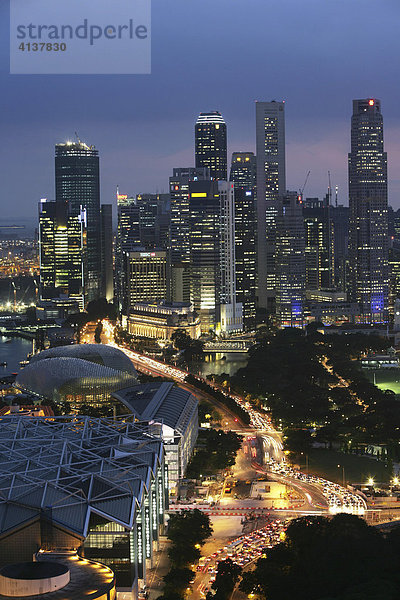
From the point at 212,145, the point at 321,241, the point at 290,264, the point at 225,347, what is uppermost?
the point at 212,145

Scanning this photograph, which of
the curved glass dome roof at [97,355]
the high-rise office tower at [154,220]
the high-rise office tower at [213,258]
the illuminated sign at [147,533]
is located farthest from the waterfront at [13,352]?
the illuminated sign at [147,533]

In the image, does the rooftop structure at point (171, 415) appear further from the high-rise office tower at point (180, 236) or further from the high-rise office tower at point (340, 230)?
the high-rise office tower at point (340, 230)

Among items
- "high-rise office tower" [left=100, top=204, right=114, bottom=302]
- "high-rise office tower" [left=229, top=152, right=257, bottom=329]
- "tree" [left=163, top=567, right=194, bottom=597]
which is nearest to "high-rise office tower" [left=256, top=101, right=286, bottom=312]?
"high-rise office tower" [left=229, top=152, right=257, bottom=329]

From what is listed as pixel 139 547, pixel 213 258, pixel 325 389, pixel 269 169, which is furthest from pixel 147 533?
pixel 269 169

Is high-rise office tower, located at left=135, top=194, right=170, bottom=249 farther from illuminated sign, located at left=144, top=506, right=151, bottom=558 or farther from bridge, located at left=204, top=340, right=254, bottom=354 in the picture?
illuminated sign, located at left=144, top=506, right=151, bottom=558

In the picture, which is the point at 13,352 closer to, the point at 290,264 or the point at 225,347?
the point at 225,347

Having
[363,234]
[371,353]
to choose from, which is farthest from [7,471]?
[363,234]

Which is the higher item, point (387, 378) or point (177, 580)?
point (387, 378)
